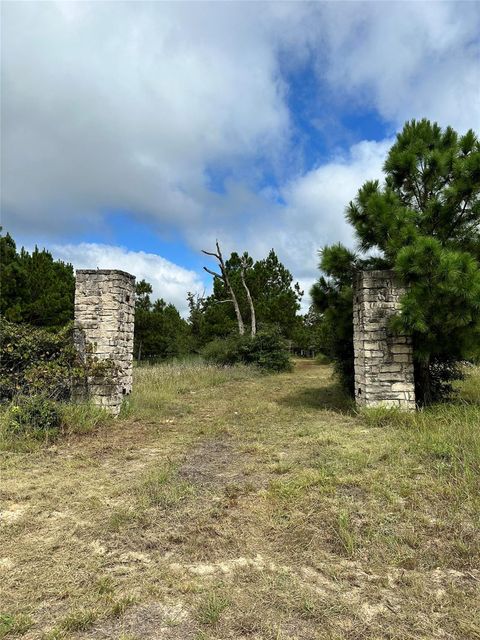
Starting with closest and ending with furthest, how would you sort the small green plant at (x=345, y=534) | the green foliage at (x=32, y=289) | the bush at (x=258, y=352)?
the small green plant at (x=345, y=534), the green foliage at (x=32, y=289), the bush at (x=258, y=352)

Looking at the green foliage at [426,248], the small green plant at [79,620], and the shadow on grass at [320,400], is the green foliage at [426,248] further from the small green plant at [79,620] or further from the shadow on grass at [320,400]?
the small green plant at [79,620]

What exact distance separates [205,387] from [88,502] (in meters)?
7.96

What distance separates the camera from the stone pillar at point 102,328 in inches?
264

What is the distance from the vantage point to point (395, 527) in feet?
9.70

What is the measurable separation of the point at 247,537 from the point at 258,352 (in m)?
13.5

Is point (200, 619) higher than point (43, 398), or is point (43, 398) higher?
point (43, 398)

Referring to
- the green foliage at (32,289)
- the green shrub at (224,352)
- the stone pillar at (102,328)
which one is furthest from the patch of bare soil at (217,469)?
the green shrub at (224,352)

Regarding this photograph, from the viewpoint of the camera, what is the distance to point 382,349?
6.62m

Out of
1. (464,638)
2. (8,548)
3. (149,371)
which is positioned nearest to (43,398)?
(8,548)

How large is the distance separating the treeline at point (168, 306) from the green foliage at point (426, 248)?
892cm

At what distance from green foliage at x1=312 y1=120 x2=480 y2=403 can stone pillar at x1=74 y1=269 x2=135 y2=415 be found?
3876mm

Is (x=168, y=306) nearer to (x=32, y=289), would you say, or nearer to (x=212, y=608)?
(x=32, y=289)

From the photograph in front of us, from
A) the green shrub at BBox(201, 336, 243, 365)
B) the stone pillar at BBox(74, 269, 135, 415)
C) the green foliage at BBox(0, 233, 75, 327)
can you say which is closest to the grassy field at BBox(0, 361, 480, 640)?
the stone pillar at BBox(74, 269, 135, 415)

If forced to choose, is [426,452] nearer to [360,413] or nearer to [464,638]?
[360,413]
